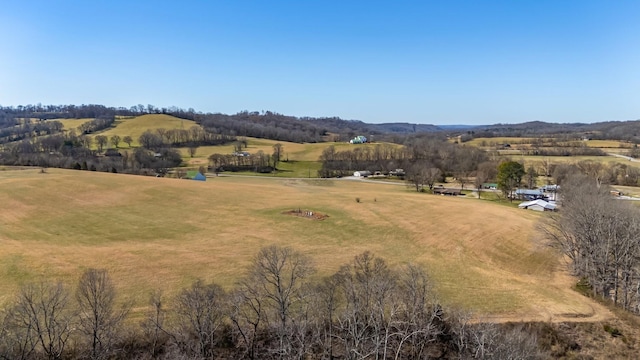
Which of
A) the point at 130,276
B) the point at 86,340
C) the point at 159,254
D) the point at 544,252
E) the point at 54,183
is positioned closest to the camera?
the point at 86,340

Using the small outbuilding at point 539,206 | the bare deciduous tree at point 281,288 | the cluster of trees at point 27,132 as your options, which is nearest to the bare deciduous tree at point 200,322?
the bare deciduous tree at point 281,288

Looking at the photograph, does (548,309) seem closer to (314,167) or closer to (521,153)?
(314,167)

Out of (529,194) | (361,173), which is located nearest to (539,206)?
(529,194)

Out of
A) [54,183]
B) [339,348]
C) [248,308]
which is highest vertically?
[54,183]

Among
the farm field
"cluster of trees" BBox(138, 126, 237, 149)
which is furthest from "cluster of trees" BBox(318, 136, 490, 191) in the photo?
"cluster of trees" BBox(138, 126, 237, 149)

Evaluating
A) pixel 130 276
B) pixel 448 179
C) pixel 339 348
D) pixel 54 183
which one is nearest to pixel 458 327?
pixel 339 348

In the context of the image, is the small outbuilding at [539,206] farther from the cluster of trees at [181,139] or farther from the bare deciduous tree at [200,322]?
the cluster of trees at [181,139]
